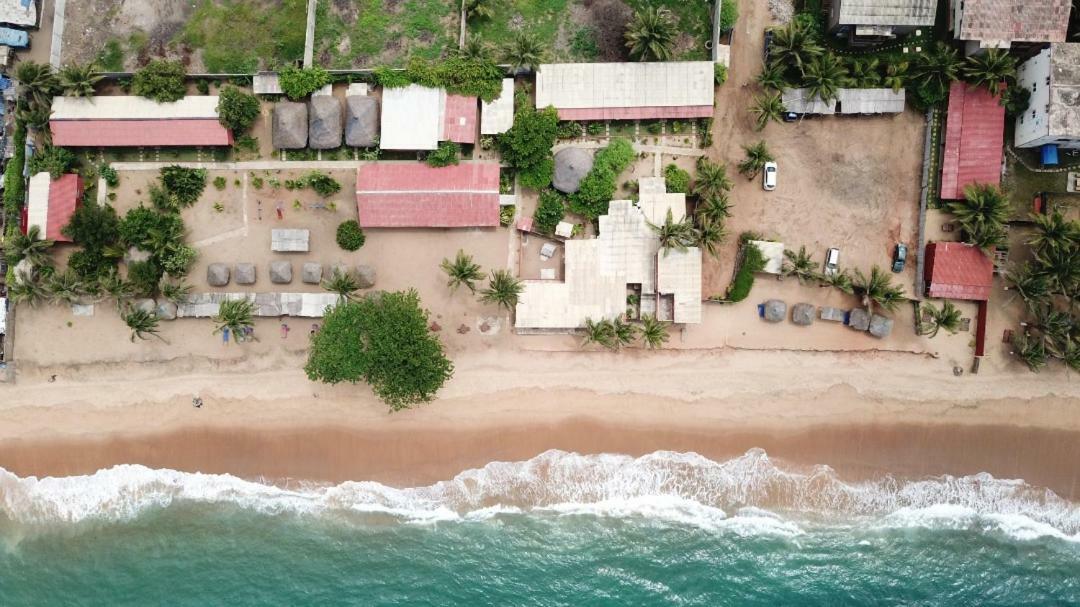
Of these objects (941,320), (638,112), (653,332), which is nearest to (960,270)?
(941,320)

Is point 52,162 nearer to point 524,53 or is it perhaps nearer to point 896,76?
point 524,53

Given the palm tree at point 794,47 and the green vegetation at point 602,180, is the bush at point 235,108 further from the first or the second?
the palm tree at point 794,47

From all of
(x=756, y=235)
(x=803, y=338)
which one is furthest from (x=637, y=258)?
(x=803, y=338)

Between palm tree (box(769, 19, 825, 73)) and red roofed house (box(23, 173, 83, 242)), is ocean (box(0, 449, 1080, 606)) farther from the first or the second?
palm tree (box(769, 19, 825, 73))

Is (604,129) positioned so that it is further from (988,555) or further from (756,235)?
(988,555)

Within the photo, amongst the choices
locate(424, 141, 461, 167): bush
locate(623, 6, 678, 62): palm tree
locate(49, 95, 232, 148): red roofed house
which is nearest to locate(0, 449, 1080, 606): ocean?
locate(424, 141, 461, 167): bush

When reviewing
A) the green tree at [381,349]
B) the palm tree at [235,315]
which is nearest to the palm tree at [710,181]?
the green tree at [381,349]
